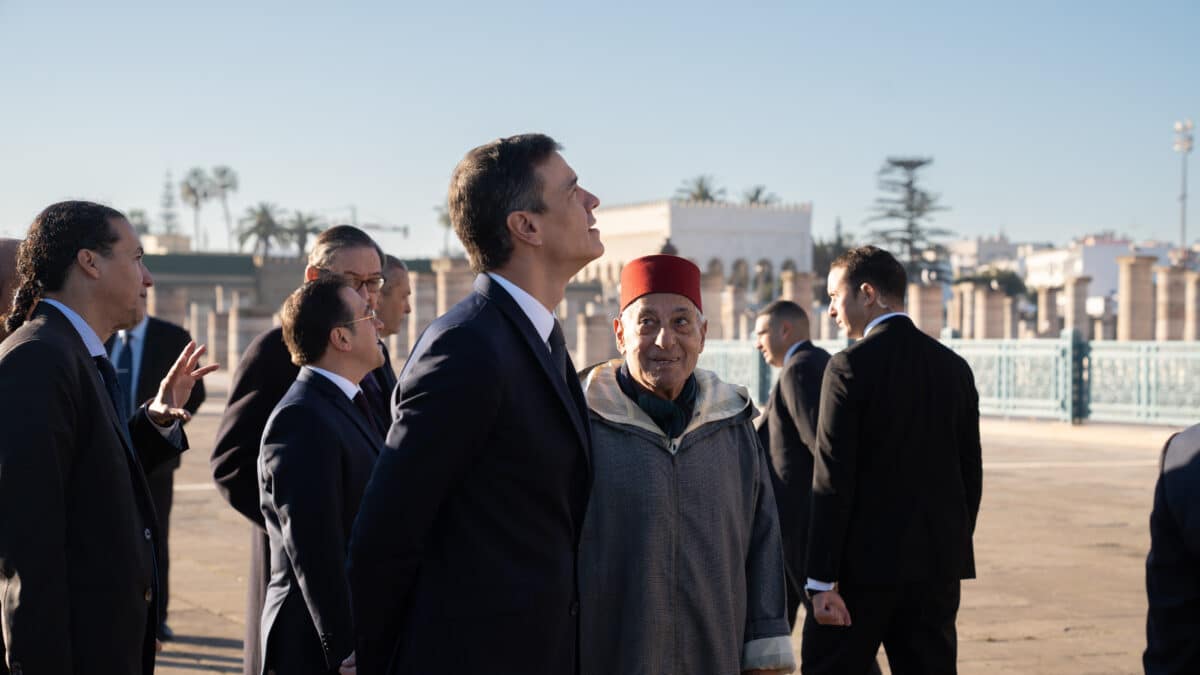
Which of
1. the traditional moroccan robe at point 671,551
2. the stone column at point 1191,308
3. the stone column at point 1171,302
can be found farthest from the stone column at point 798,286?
the traditional moroccan robe at point 671,551

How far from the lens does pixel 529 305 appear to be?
2.92 meters

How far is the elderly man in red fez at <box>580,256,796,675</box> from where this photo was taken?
305 cm

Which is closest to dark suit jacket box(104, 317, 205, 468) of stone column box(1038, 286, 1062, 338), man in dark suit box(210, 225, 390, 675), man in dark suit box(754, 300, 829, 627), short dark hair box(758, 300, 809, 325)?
man in dark suit box(210, 225, 390, 675)

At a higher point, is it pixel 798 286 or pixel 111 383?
pixel 798 286

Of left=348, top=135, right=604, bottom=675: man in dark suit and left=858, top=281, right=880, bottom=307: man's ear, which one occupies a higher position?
left=858, top=281, right=880, bottom=307: man's ear

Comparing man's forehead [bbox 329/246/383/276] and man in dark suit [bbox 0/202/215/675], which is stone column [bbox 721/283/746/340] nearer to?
man's forehead [bbox 329/246/383/276]

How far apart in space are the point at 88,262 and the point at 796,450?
10.8 feet

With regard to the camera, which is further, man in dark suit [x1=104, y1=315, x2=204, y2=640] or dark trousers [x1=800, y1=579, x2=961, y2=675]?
man in dark suit [x1=104, y1=315, x2=204, y2=640]

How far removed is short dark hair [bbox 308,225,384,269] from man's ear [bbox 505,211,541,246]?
1.92 m

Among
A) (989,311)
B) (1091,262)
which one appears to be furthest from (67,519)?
(1091,262)

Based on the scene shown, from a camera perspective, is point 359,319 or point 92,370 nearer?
point 92,370

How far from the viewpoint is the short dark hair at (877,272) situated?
15.5ft

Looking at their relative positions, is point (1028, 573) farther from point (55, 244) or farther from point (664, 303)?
point (55, 244)

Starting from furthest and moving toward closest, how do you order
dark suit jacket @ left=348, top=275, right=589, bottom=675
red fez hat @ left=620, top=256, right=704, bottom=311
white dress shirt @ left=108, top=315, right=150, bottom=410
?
1. white dress shirt @ left=108, top=315, right=150, bottom=410
2. red fez hat @ left=620, top=256, right=704, bottom=311
3. dark suit jacket @ left=348, top=275, right=589, bottom=675
